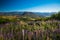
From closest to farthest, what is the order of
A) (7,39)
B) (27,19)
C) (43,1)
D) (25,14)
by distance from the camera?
1. (7,39)
2. (27,19)
3. (25,14)
4. (43,1)

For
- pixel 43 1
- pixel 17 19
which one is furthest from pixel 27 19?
pixel 43 1

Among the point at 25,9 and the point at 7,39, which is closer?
the point at 7,39

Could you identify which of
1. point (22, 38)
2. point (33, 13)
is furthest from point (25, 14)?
point (22, 38)

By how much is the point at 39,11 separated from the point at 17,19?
95cm

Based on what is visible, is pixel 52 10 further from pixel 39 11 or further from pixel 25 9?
pixel 25 9

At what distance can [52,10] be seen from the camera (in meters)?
6.63

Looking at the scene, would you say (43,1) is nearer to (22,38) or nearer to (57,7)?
(57,7)

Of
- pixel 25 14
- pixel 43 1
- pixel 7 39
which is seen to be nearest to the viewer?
pixel 7 39

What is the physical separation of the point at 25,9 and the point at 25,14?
1.03 feet

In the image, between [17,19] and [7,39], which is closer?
[7,39]

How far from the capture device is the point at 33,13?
652 cm

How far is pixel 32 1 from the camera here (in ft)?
22.1

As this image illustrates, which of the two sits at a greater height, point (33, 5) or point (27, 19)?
point (33, 5)

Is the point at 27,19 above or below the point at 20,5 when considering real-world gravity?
below
